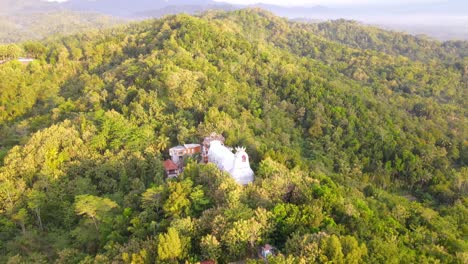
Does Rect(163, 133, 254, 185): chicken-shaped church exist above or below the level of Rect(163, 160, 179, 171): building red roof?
above

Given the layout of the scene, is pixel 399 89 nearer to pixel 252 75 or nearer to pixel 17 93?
pixel 252 75

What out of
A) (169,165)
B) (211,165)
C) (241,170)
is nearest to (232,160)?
(241,170)

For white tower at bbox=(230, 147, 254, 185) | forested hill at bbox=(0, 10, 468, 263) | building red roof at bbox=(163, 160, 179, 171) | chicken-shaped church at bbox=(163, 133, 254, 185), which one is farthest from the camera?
building red roof at bbox=(163, 160, 179, 171)

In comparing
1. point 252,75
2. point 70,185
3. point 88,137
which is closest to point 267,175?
point 70,185

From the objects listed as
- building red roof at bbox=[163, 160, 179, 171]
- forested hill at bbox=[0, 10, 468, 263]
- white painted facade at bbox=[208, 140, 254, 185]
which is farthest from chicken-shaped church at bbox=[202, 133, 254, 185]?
building red roof at bbox=[163, 160, 179, 171]

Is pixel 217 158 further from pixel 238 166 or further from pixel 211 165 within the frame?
pixel 238 166

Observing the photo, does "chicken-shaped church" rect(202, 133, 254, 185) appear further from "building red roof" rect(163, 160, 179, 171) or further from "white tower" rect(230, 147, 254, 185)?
"building red roof" rect(163, 160, 179, 171)
